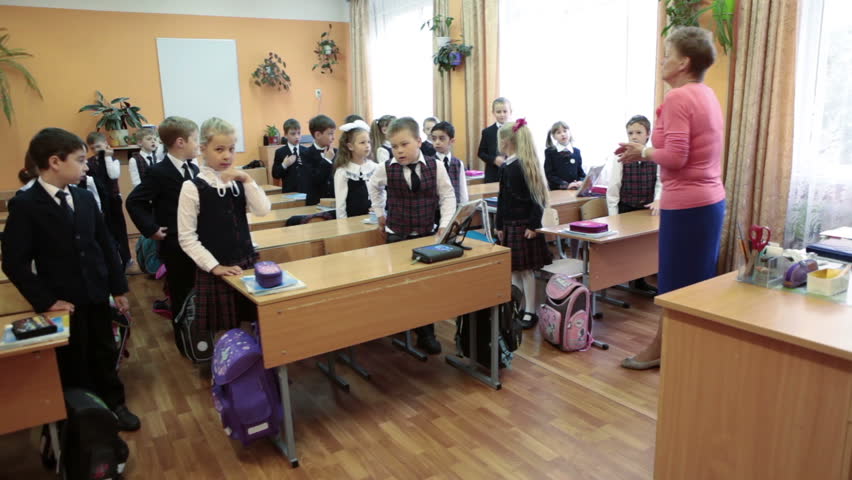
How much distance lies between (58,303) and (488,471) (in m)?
1.70

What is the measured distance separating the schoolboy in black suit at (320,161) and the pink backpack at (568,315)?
1942 mm

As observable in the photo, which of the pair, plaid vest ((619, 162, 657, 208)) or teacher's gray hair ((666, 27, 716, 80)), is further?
plaid vest ((619, 162, 657, 208))

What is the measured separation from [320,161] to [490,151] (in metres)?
1.91

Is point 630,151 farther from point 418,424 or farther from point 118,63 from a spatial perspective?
point 118,63

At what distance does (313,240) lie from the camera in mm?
3031

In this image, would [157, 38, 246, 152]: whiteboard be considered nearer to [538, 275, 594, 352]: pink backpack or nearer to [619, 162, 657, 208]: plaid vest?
[619, 162, 657, 208]: plaid vest

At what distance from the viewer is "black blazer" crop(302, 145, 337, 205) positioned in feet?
14.0

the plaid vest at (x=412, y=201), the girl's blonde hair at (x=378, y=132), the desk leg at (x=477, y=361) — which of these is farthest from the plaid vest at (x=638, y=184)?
the girl's blonde hair at (x=378, y=132)

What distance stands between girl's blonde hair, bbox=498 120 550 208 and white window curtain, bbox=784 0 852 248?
1.92 metres

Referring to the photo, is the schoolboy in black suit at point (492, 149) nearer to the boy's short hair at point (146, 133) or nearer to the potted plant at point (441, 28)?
the potted plant at point (441, 28)

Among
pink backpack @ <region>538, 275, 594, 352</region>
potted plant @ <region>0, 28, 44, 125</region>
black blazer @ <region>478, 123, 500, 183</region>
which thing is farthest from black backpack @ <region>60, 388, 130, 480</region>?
potted plant @ <region>0, 28, 44, 125</region>

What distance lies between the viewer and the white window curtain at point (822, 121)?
3596 millimetres

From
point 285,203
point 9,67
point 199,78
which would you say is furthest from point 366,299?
point 9,67

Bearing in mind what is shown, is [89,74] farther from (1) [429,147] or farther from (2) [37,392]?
(2) [37,392]
